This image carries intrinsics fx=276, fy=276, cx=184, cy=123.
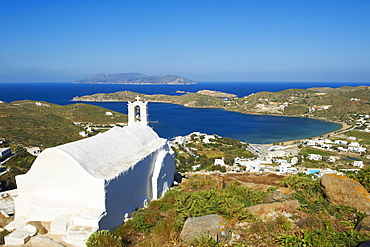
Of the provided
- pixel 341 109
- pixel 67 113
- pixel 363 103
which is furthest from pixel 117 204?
pixel 363 103

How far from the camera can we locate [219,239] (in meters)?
5.44

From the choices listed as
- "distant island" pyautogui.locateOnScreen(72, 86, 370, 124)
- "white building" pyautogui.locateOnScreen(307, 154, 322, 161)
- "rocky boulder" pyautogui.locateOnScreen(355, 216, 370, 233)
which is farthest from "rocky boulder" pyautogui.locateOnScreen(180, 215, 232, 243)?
"distant island" pyautogui.locateOnScreen(72, 86, 370, 124)

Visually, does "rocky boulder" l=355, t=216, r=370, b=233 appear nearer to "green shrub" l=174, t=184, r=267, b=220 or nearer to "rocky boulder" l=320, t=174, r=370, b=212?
"rocky boulder" l=320, t=174, r=370, b=212

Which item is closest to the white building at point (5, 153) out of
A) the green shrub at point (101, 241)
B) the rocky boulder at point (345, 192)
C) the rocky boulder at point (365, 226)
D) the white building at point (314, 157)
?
the green shrub at point (101, 241)

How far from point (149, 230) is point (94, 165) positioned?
226cm

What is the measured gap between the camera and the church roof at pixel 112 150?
24.0ft

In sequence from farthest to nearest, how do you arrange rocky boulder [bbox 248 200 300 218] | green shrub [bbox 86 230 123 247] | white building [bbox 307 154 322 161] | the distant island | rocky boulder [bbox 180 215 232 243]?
the distant island < white building [bbox 307 154 322 161] < rocky boulder [bbox 248 200 300 218] < green shrub [bbox 86 230 123 247] < rocky boulder [bbox 180 215 232 243]

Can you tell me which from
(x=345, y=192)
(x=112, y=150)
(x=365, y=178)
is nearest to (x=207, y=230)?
(x=345, y=192)

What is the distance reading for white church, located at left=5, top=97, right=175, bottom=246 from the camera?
648cm

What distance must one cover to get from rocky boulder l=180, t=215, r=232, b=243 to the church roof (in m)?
2.53

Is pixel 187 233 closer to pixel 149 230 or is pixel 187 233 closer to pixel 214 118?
pixel 149 230

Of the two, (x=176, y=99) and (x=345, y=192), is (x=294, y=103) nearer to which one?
(x=176, y=99)

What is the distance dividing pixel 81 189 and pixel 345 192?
6852 mm

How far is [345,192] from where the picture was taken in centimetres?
729
